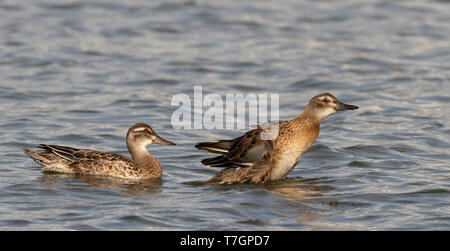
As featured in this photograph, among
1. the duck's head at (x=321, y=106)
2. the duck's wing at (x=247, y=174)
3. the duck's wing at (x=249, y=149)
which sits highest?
the duck's head at (x=321, y=106)

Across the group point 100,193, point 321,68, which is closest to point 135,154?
point 100,193

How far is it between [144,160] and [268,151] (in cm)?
206

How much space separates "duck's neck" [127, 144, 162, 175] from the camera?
43.4 ft

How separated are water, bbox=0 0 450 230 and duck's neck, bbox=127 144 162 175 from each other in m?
0.31

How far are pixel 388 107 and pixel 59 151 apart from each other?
24.8 ft

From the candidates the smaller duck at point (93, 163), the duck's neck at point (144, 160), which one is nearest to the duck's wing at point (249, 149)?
the duck's neck at point (144, 160)

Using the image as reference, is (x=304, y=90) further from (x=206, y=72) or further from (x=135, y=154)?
(x=135, y=154)

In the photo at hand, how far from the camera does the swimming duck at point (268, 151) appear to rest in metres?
12.4

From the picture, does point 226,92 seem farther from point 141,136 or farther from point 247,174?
point 247,174

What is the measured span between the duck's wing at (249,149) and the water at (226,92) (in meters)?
0.37
